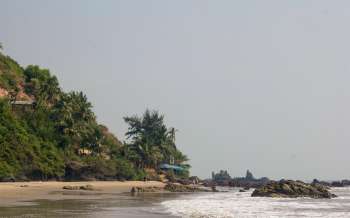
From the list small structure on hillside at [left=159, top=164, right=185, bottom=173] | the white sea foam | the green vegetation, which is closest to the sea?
the white sea foam

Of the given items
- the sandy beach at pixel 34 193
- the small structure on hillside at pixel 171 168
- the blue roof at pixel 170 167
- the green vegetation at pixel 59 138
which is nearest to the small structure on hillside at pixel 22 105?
the green vegetation at pixel 59 138

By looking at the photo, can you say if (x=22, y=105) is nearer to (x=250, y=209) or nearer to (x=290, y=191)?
(x=290, y=191)

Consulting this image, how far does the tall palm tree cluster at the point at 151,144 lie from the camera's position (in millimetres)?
95062

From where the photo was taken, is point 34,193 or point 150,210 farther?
point 34,193

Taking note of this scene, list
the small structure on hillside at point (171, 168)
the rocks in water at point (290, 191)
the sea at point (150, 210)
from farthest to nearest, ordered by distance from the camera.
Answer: the small structure on hillside at point (171, 168) < the rocks in water at point (290, 191) < the sea at point (150, 210)

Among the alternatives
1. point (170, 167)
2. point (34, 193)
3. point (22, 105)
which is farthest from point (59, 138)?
point (170, 167)

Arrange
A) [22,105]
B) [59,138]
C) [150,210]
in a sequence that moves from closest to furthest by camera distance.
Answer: [150,210] < [59,138] < [22,105]

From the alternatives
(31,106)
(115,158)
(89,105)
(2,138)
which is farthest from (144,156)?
(2,138)

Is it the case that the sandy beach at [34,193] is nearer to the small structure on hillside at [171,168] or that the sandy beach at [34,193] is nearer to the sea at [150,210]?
the sea at [150,210]

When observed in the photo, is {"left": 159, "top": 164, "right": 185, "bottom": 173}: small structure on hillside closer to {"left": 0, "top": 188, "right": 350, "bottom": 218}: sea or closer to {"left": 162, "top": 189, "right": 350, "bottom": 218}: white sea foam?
{"left": 162, "top": 189, "right": 350, "bottom": 218}: white sea foam

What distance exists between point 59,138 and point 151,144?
26455mm

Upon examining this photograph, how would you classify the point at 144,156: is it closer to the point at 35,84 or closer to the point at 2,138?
the point at 35,84

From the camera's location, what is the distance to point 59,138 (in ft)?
244

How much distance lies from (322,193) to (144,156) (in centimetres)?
4228
